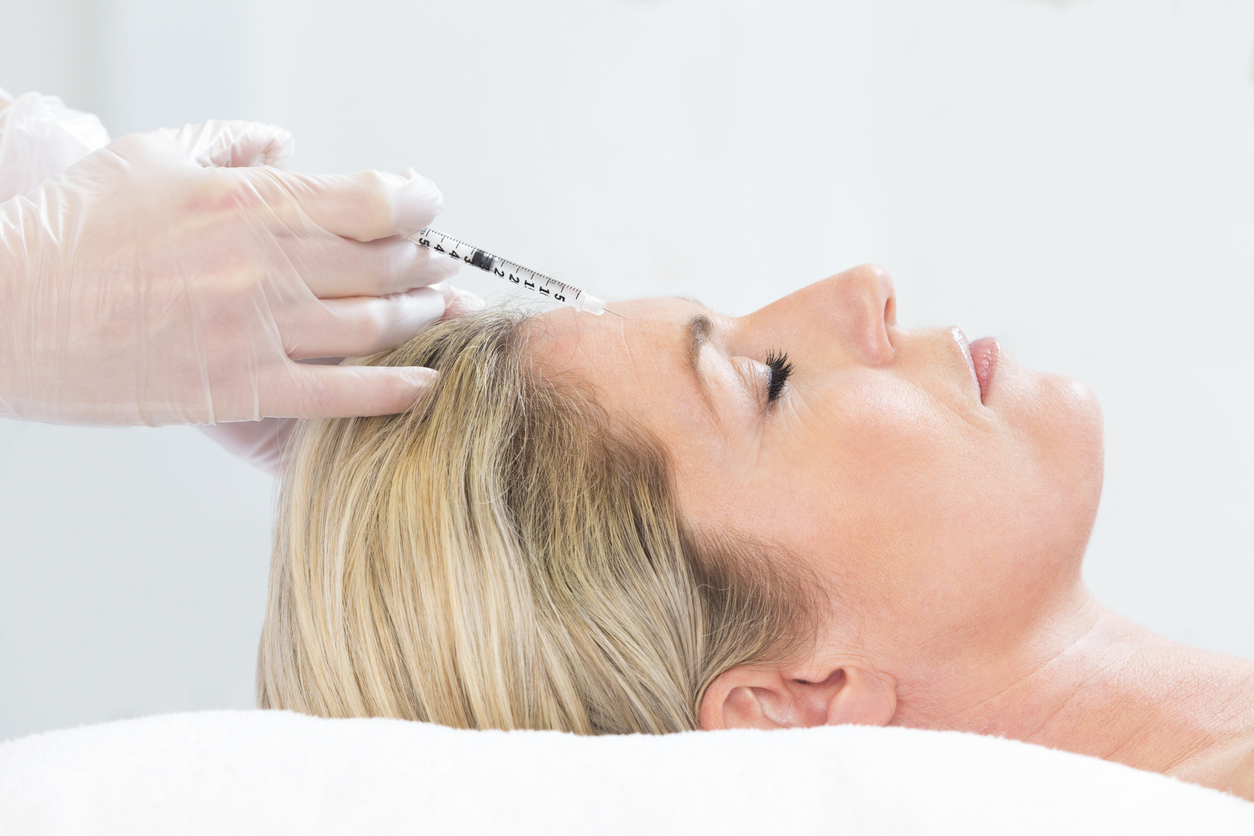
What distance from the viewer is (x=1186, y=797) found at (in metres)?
0.66

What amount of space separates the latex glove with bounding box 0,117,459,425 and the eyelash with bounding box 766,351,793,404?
1.44 ft

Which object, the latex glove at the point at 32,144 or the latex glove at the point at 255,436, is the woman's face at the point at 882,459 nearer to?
the latex glove at the point at 255,436

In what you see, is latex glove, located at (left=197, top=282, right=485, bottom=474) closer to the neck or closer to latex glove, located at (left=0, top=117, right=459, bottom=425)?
latex glove, located at (left=0, top=117, right=459, bottom=425)

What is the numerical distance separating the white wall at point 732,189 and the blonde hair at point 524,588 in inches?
36.2

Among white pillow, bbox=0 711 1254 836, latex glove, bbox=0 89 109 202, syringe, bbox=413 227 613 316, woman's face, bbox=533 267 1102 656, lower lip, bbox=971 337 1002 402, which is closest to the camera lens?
white pillow, bbox=0 711 1254 836

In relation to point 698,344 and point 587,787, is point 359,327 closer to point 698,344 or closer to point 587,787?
point 698,344

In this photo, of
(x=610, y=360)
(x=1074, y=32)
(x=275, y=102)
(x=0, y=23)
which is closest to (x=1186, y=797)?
(x=610, y=360)

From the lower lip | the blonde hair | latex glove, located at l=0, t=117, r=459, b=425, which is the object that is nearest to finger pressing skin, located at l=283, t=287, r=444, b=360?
latex glove, located at l=0, t=117, r=459, b=425

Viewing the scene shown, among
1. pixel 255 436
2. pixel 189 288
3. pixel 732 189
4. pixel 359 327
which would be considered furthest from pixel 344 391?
pixel 732 189

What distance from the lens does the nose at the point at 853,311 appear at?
3.41ft

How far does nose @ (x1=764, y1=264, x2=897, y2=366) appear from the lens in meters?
1.04

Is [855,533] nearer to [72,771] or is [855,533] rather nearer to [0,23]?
[72,771]

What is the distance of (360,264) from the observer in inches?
43.1

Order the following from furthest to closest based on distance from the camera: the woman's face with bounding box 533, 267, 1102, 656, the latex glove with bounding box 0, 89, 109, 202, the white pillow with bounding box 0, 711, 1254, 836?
the latex glove with bounding box 0, 89, 109, 202, the woman's face with bounding box 533, 267, 1102, 656, the white pillow with bounding box 0, 711, 1254, 836
